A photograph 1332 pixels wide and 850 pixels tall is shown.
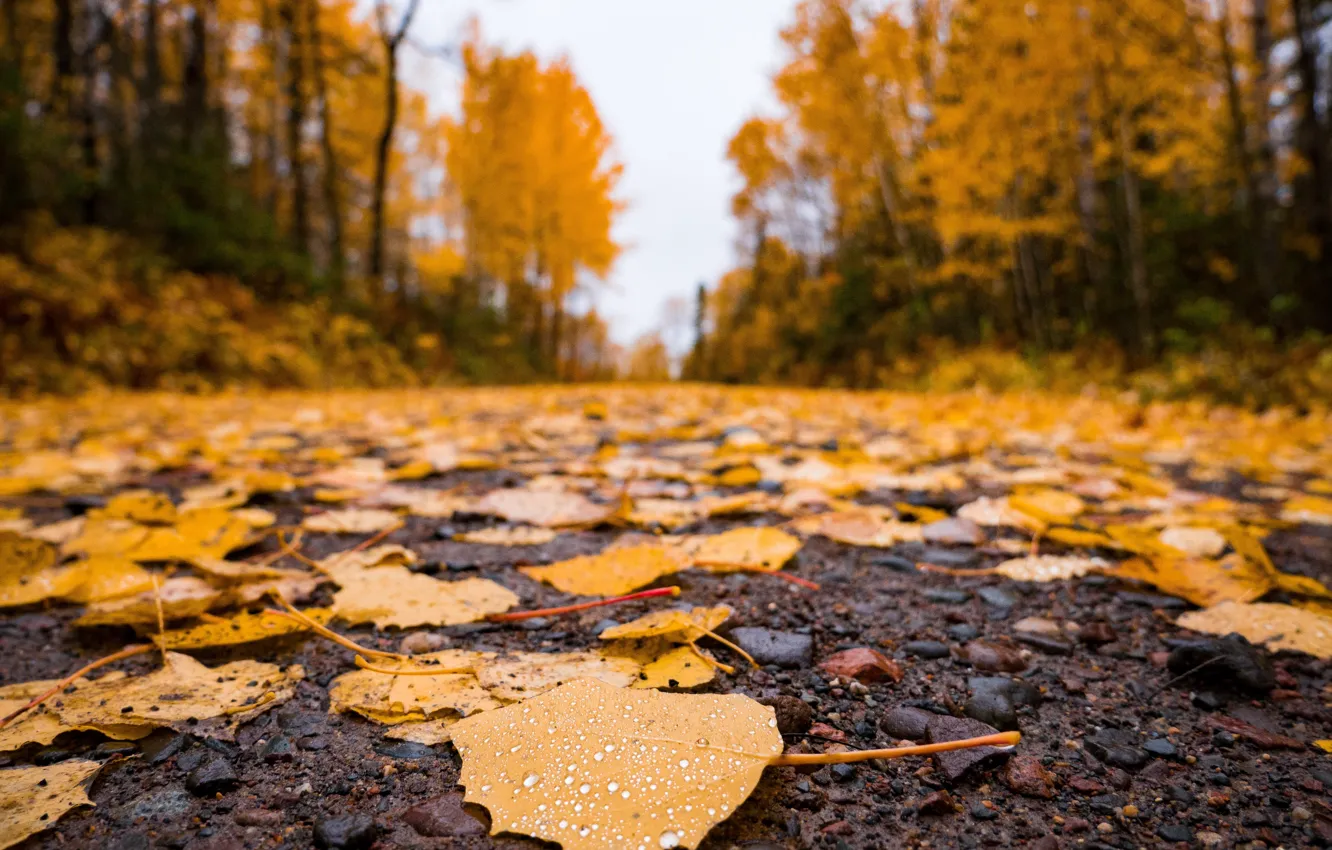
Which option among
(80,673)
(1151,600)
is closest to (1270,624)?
(1151,600)

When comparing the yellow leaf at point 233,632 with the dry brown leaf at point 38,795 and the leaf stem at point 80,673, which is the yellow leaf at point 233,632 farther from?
the dry brown leaf at point 38,795

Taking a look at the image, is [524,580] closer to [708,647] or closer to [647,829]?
[708,647]

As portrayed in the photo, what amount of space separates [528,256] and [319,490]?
16.8 m

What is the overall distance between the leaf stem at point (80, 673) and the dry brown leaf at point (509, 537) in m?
0.55

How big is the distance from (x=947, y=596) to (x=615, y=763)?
2.36ft

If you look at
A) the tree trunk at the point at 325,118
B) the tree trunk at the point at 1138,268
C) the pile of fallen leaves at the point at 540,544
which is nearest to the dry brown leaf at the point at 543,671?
the pile of fallen leaves at the point at 540,544

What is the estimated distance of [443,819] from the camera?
546mm

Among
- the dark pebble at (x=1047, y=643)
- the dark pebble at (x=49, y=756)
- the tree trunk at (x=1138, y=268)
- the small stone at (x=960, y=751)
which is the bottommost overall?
the dark pebble at (x=1047, y=643)

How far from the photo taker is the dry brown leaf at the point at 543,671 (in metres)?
0.71

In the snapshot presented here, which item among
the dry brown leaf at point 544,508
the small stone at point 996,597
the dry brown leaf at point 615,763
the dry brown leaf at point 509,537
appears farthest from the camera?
the dry brown leaf at point 544,508

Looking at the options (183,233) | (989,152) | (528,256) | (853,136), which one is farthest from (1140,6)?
(528,256)

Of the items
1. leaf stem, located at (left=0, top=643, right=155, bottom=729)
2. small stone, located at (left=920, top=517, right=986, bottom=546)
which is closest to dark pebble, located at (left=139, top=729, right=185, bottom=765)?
leaf stem, located at (left=0, top=643, right=155, bottom=729)

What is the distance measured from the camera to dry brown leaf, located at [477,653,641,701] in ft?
2.31

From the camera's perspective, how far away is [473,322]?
495 inches
